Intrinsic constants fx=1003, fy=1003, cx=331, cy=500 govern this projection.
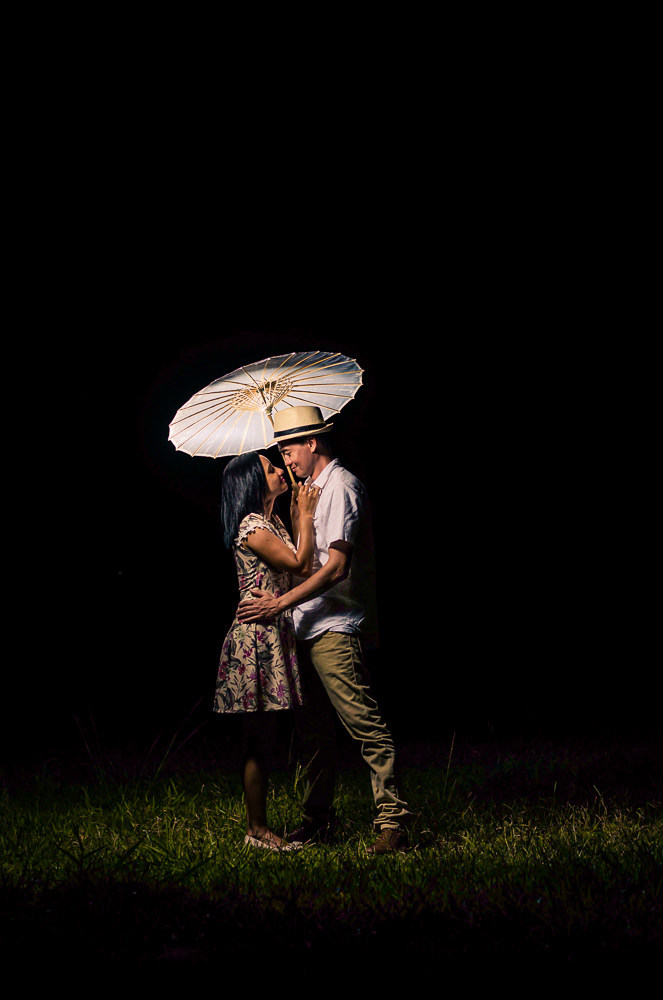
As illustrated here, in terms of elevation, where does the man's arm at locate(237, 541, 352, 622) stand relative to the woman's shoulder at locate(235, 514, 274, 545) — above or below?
below

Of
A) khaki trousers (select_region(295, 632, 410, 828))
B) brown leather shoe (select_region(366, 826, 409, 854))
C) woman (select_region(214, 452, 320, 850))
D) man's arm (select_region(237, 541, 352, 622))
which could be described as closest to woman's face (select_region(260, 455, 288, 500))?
woman (select_region(214, 452, 320, 850))

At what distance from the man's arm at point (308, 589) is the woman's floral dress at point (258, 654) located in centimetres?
6

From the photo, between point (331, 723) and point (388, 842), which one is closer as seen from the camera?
point (388, 842)

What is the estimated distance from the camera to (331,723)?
4812mm

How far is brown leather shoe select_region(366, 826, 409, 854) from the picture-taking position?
4.37 metres

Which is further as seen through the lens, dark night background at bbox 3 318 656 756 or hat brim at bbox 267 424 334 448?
dark night background at bbox 3 318 656 756

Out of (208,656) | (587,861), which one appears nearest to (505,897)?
(587,861)

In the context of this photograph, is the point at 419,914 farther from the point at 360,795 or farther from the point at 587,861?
the point at 360,795

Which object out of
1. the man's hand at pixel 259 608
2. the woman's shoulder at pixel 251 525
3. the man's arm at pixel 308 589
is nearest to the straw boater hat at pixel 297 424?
the woman's shoulder at pixel 251 525

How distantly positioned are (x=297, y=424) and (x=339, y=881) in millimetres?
1975

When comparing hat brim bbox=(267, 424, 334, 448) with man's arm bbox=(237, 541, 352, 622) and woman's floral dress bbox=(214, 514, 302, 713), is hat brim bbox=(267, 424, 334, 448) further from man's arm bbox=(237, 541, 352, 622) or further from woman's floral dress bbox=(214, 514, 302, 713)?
man's arm bbox=(237, 541, 352, 622)

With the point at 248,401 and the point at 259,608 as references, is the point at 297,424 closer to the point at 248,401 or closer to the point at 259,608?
the point at 248,401

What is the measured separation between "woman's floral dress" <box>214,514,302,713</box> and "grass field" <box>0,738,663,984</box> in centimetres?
68

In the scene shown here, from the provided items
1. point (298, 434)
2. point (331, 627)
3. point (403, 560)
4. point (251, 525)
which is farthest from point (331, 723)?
point (403, 560)
